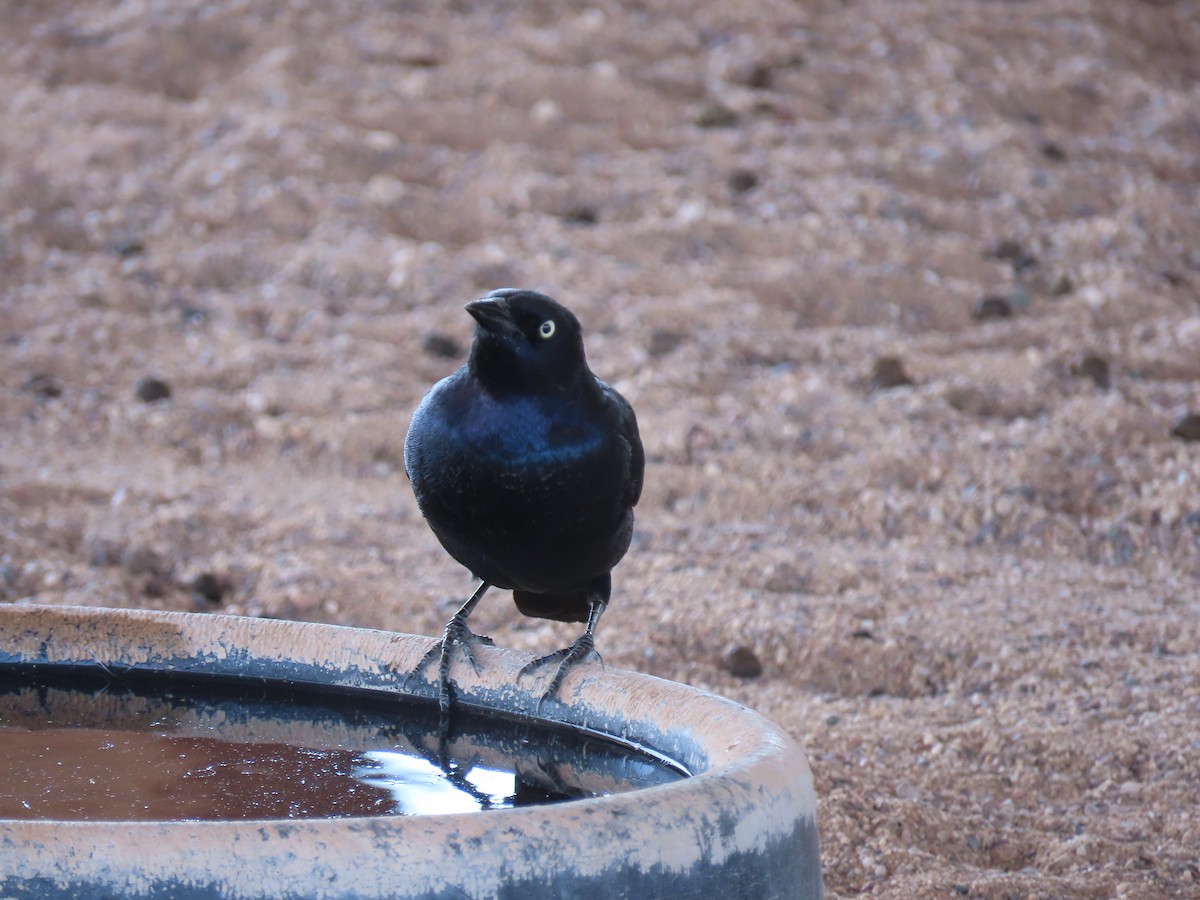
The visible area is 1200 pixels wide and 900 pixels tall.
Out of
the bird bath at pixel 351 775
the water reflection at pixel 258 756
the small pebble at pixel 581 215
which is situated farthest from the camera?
the small pebble at pixel 581 215

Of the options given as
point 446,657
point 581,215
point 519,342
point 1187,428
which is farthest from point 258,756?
point 581,215

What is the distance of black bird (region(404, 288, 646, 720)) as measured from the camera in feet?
7.15

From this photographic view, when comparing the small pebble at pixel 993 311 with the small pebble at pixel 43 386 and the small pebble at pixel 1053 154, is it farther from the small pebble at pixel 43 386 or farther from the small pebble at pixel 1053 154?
the small pebble at pixel 43 386

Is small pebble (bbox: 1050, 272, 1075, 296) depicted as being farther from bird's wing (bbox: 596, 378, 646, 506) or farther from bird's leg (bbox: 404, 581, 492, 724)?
bird's leg (bbox: 404, 581, 492, 724)

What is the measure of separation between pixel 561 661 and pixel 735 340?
3491 millimetres

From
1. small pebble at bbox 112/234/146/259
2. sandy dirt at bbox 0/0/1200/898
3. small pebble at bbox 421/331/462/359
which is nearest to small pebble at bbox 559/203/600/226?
sandy dirt at bbox 0/0/1200/898

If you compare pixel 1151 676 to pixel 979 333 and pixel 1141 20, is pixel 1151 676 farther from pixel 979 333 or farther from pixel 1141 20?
pixel 1141 20

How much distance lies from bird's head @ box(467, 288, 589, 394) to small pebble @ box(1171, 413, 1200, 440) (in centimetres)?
305

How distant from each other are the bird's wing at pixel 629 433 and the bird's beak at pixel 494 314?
22cm

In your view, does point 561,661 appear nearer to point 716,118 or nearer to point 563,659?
point 563,659

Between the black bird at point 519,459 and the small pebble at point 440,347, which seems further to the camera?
the small pebble at point 440,347

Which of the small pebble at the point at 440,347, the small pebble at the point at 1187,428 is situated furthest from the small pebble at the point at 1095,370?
the small pebble at the point at 440,347

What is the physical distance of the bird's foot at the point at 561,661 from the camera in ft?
6.77

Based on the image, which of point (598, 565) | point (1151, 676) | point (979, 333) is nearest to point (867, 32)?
point (979, 333)
